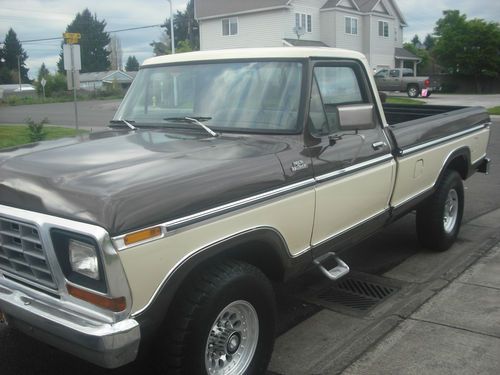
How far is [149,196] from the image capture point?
2588 mm

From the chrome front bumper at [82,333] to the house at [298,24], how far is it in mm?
35862

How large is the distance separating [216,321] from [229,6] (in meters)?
40.5

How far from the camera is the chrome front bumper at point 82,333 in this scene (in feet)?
7.95

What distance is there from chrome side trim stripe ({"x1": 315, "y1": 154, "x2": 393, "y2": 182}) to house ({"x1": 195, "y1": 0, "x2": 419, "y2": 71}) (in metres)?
33.8

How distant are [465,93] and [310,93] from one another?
142 feet

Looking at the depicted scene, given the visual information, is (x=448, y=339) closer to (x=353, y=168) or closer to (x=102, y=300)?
(x=353, y=168)

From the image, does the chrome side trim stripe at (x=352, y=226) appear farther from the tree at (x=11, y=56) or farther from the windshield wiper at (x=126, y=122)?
the tree at (x=11, y=56)

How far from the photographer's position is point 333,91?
13.9 feet

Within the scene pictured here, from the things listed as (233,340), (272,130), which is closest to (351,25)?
(272,130)

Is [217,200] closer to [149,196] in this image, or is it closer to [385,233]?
[149,196]

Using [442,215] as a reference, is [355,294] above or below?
below

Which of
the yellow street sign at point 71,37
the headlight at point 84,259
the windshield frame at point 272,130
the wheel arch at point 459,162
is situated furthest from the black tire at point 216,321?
the yellow street sign at point 71,37

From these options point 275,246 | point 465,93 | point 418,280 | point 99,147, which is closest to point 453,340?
point 418,280

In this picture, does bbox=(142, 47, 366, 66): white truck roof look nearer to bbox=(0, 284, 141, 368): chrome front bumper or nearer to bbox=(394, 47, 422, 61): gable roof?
bbox=(0, 284, 141, 368): chrome front bumper
